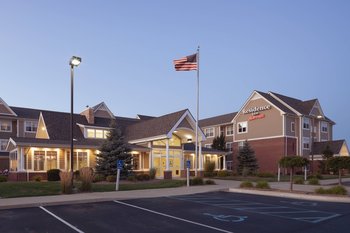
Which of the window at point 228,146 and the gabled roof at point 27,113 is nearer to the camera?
the gabled roof at point 27,113

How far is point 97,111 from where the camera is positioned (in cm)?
5434

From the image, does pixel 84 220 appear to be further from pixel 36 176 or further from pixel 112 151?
pixel 36 176

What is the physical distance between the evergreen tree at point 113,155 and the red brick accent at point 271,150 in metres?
23.0

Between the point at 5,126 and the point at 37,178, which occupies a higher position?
the point at 5,126

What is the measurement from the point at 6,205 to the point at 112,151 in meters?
16.3

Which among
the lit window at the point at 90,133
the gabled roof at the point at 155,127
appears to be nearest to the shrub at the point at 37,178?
the lit window at the point at 90,133

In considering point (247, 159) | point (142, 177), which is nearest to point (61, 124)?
point (142, 177)

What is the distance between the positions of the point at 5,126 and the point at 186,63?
3491 cm

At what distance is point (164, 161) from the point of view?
124 feet

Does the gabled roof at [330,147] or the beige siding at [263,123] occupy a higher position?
the beige siding at [263,123]

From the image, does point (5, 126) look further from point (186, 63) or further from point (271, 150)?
point (271, 150)

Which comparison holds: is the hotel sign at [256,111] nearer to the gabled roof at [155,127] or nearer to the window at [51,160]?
the gabled roof at [155,127]

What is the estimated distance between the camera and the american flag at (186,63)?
29.3 meters

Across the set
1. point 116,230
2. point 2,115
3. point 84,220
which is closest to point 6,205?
point 84,220
